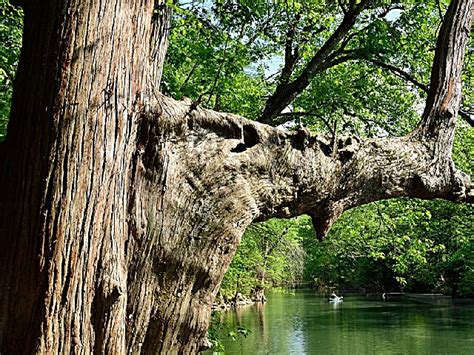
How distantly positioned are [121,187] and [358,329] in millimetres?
21940

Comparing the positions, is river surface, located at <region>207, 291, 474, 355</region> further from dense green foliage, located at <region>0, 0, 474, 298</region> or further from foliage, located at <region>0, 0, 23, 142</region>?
foliage, located at <region>0, 0, 23, 142</region>

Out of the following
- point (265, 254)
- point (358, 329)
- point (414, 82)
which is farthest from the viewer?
Result: point (358, 329)

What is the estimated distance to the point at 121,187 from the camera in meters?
2.56

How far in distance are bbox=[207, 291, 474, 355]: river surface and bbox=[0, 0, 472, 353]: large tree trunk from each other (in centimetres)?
971

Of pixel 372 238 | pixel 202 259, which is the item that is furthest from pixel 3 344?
pixel 372 238

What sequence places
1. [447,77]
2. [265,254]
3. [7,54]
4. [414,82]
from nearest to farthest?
1. [447,77]
2. [414,82]
3. [7,54]
4. [265,254]

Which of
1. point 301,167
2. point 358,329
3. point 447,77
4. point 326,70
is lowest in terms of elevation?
point 358,329

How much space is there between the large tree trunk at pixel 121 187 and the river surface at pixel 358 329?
971 centimetres

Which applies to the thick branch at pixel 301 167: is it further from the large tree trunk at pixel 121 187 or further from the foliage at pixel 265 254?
the foliage at pixel 265 254

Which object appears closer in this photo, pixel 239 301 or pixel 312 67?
pixel 312 67

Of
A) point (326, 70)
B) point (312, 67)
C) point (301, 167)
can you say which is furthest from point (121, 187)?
point (326, 70)

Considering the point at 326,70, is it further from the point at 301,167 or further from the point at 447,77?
the point at 301,167

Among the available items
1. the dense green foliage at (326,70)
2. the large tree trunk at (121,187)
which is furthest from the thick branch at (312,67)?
the large tree trunk at (121,187)

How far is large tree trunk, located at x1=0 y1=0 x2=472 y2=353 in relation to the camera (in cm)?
231
